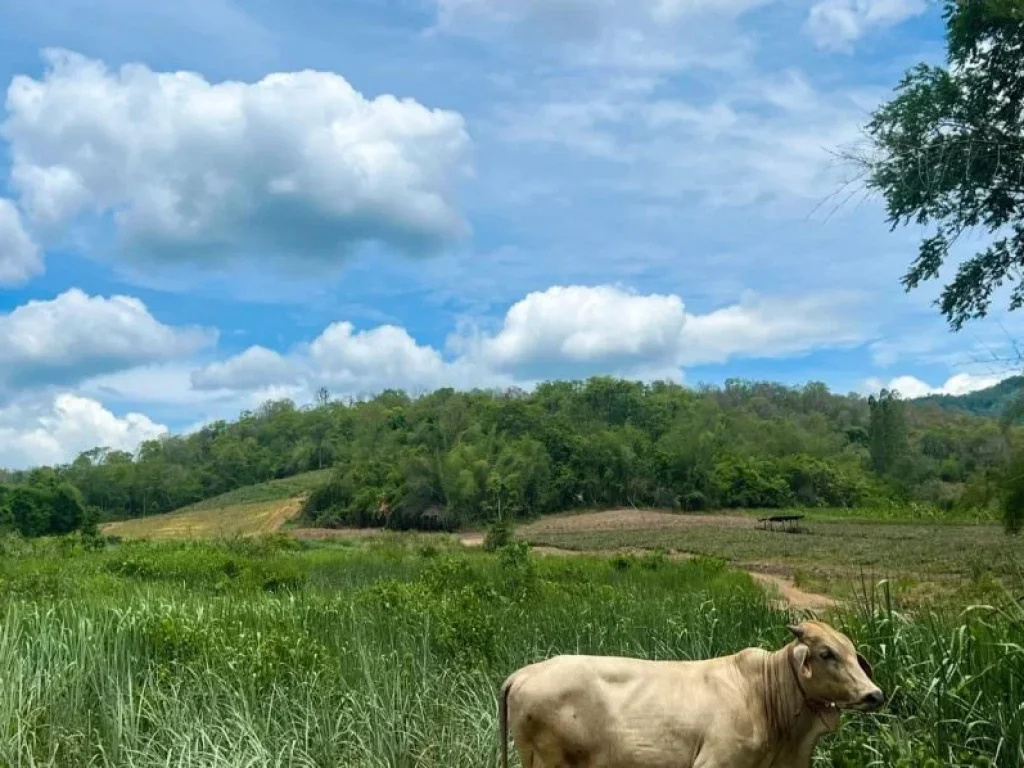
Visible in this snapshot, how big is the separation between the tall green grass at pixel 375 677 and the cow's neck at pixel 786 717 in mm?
417

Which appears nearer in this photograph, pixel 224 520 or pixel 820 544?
pixel 820 544

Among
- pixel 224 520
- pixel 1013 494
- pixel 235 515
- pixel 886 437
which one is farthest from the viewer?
pixel 886 437

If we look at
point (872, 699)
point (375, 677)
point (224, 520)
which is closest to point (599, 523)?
point (224, 520)

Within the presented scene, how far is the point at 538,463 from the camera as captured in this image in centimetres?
6181

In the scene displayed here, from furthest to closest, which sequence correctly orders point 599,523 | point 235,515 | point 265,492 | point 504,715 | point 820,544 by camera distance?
point 265,492 → point 235,515 → point 599,523 → point 820,544 → point 504,715

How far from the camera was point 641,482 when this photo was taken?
207ft

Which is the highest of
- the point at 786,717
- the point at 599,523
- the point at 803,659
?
the point at 803,659

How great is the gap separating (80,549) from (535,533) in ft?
82.8

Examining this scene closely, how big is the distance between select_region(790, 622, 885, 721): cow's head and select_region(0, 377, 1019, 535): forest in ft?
132

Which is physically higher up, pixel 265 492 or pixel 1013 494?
pixel 265 492

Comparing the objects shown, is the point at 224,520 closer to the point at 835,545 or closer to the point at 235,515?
the point at 235,515

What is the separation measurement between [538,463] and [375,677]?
56.5 metres

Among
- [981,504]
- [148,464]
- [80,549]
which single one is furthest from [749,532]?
[148,464]

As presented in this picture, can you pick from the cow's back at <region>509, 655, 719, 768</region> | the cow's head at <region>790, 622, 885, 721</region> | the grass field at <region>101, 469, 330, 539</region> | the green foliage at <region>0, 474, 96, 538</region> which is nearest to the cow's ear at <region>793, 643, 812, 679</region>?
the cow's head at <region>790, 622, 885, 721</region>
